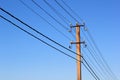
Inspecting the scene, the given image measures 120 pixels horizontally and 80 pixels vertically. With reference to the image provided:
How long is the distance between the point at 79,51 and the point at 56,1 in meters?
9.96

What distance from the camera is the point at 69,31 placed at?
2717cm

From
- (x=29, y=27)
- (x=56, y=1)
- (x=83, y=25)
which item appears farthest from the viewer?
(x=83, y=25)

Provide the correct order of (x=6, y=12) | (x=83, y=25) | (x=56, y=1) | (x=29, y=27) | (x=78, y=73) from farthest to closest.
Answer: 1. (x=83, y=25)
2. (x=78, y=73)
3. (x=56, y=1)
4. (x=29, y=27)
5. (x=6, y=12)

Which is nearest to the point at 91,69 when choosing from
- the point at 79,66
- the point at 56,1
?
the point at 79,66

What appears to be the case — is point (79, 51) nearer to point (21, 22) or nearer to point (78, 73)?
point (78, 73)

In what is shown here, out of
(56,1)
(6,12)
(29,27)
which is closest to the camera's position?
(6,12)

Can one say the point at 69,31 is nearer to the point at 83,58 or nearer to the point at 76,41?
the point at 76,41

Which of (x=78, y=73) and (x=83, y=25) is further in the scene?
(x=83, y=25)

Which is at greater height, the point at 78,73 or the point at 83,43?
the point at 83,43

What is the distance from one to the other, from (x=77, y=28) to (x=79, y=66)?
11.7ft


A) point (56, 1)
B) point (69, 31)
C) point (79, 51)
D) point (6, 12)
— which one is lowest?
point (6, 12)

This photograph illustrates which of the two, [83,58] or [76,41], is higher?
[76,41]

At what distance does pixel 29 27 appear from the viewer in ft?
47.7

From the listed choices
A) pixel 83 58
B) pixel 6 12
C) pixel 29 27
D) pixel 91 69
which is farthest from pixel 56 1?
pixel 91 69
